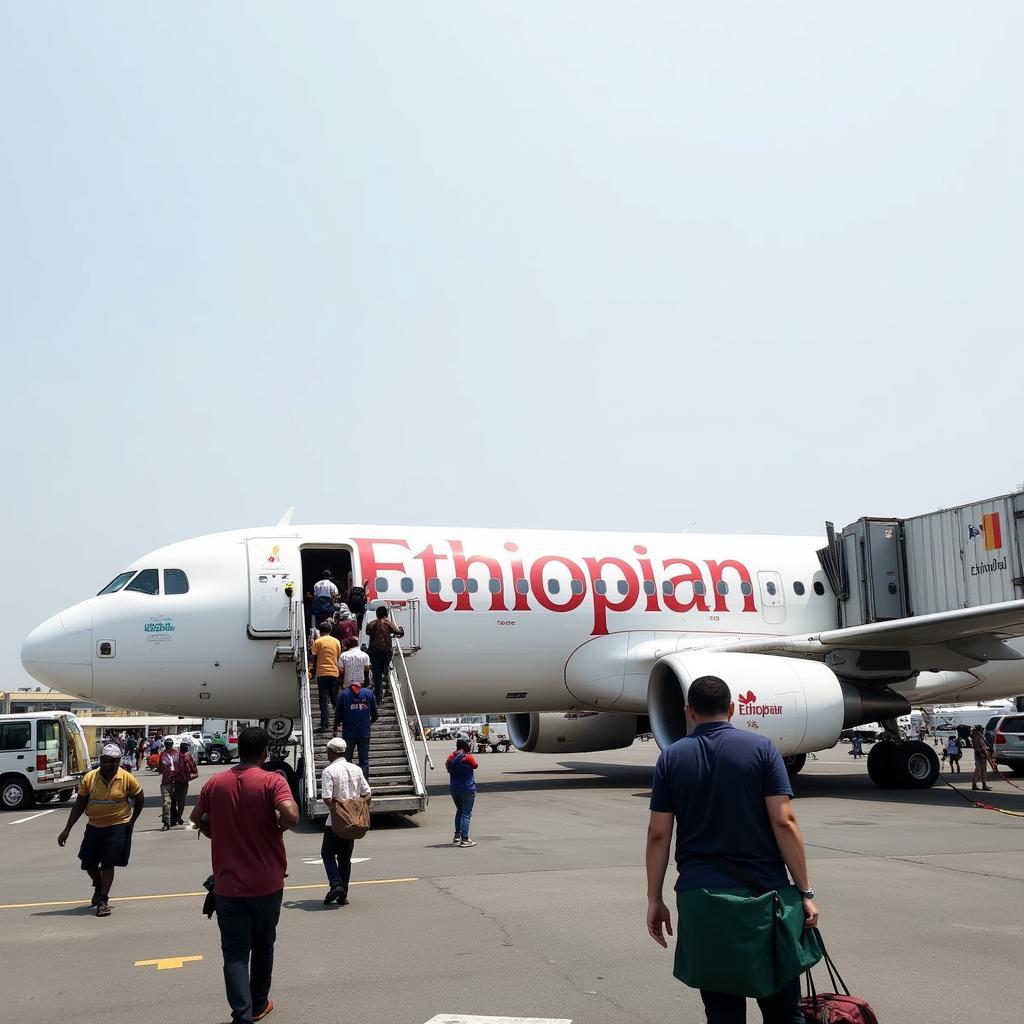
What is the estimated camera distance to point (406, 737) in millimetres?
14672

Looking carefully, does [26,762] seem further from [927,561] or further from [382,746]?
[927,561]

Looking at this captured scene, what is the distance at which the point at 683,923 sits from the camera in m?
3.79

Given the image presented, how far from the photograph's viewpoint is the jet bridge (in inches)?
Result: 730

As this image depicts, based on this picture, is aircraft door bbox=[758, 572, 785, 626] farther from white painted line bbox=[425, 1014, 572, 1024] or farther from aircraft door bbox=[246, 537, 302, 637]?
white painted line bbox=[425, 1014, 572, 1024]

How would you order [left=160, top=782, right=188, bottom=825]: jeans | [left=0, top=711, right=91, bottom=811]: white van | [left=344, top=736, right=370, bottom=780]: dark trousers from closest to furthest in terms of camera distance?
[left=344, top=736, right=370, bottom=780]: dark trousers
[left=160, top=782, right=188, bottom=825]: jeans
[left=0, top=711, right=91, bottom=811]: white van

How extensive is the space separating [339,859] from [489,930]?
5.36 ft

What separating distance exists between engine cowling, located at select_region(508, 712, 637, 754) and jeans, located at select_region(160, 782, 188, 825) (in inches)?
317

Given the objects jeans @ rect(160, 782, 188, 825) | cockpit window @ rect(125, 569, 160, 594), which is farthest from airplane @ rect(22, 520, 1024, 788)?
jeans @ rect(160, 782, 188, 825)

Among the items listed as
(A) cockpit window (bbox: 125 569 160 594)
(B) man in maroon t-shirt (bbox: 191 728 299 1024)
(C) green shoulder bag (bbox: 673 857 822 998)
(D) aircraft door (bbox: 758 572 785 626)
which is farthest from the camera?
(D) aircraft door (bbox: 758 572 785 626)

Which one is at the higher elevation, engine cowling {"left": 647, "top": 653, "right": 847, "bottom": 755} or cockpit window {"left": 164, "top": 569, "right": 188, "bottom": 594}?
cockpit window {"left": 164, "top": 569, "right": 188, "bottom": 594}

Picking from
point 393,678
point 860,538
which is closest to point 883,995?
point 393,678

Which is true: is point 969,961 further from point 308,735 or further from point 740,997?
point 308,735

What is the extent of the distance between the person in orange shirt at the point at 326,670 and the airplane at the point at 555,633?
199cm

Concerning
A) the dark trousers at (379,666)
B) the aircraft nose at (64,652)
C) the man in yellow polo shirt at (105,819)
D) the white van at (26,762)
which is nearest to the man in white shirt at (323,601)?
the dark trousers at (379,666)
